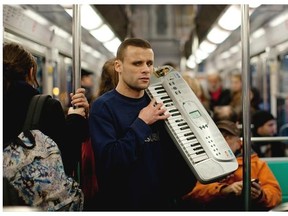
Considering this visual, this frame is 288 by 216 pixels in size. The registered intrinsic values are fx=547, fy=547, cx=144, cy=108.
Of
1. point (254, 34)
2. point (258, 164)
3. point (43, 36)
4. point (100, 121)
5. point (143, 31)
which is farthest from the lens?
point (143, 31)

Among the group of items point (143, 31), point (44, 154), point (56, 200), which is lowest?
point (56, 200)

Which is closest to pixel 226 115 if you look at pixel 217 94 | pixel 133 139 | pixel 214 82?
pixel 217 94

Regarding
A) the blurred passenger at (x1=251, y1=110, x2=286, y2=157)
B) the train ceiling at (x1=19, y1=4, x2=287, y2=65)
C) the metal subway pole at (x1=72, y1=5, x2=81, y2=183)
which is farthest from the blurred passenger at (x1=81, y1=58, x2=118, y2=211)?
the train ceiling at (x1=19, y1=4, x2=287, y2=65)

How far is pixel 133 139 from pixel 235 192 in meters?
1.02

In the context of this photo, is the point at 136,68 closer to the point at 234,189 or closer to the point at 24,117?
the point at 24,117

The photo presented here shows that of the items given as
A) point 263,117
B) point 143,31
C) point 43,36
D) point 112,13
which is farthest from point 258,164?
point 143,31

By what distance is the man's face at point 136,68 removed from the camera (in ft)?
8.43

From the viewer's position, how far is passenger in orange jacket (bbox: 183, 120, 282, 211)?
322 centimetres

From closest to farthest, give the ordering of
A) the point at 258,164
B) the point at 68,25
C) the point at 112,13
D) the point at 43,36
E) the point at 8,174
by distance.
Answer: the point at 8,174 < the point at 258,164 < the point at 43,36 < the point at 68,25 < the point at 112,13

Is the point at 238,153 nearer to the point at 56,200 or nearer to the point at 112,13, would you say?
the point at 56,200

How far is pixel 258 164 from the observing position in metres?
3.47

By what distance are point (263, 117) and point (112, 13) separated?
3.10 m

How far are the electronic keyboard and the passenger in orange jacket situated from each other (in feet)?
2.10

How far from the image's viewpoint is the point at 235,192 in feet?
10.5
